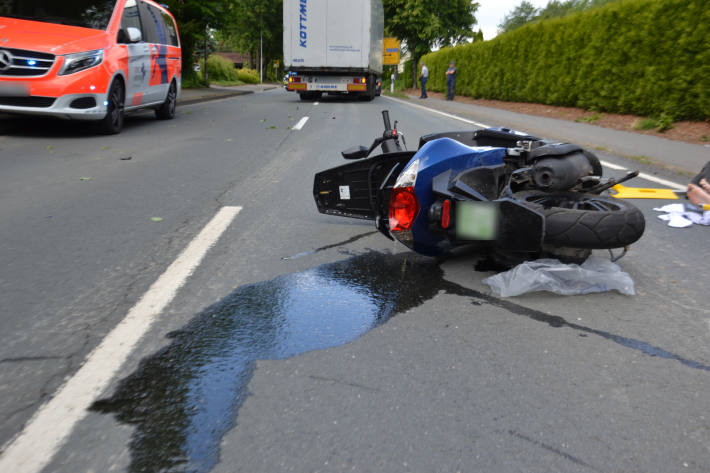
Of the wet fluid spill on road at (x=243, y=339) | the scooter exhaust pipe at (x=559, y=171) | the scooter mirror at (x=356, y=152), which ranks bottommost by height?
the wet fluid spill on road at (x=243, y=339)

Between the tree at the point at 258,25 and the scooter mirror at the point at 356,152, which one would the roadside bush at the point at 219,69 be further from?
the scooter mirror at the point at 356,152

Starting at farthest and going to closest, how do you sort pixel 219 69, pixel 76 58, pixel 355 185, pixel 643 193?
pixel 219 69 → pixel 76 58 → pixel 643 193 → pixel 355 185

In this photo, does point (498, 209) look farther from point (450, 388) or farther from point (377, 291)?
point (450, 388)

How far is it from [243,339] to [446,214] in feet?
4.10

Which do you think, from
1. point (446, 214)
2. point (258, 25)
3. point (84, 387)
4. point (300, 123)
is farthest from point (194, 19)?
point (258, 25)

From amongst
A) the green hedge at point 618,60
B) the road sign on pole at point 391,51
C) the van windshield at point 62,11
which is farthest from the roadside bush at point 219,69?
the van windshield at point 62,11

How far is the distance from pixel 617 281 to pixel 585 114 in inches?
625

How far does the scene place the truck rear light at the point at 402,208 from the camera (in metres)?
3.25

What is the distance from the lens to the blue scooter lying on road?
300cm

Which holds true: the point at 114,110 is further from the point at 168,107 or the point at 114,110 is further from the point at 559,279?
the point at 559,279

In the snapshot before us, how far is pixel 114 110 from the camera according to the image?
9.80 meters

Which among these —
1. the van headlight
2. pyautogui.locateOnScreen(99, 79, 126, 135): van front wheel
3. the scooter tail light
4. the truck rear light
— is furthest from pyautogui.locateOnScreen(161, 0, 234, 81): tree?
the scooter tail light

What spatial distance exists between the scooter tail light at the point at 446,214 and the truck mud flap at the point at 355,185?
0.74m

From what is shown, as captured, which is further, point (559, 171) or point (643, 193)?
point (643, 193)
